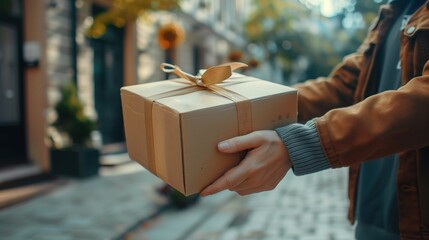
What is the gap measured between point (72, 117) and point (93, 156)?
0.81 metres

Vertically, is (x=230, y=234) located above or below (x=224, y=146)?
below

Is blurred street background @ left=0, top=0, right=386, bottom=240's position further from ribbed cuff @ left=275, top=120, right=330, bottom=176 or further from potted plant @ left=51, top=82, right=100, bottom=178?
ribbed cuff @ left=275, top=120, right=330, bottom=176

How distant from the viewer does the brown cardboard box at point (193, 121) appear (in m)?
1.28

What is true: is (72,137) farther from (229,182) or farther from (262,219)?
(229,182)

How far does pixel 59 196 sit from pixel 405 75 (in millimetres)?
6050

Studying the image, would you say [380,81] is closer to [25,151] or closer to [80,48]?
[25,151]

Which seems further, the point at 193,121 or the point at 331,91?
the point at 331,91

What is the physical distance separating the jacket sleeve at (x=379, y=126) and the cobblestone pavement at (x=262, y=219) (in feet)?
12.2

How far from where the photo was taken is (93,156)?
797cm

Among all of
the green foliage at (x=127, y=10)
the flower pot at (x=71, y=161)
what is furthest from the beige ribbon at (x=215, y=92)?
the flower pot at (x=71, y=161)

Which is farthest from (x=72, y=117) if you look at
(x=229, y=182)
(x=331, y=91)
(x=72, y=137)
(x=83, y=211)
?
(x=229, y=182)

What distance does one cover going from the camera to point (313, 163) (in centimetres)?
130

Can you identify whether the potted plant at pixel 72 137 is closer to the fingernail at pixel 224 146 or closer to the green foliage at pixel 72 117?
the green foliage at pixel 72 117

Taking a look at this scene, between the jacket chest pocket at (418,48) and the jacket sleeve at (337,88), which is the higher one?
the jacket chest pocket at (418,48)
